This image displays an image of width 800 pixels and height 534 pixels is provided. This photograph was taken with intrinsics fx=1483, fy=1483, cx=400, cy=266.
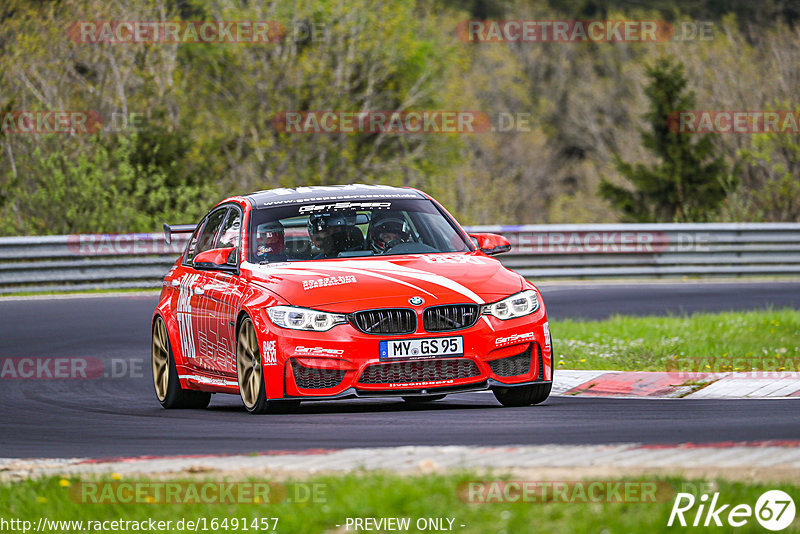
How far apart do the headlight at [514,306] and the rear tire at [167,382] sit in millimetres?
2913

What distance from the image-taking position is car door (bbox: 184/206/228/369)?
36.0 feet

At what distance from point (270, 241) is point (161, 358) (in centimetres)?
185

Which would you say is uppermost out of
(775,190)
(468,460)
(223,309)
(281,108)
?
(468,460)

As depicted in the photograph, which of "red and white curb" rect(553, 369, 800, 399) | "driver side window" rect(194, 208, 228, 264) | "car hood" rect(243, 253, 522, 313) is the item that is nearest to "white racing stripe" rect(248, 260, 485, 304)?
"car hood" rect(243, 253, 522, 313)

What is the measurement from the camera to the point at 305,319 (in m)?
9.62

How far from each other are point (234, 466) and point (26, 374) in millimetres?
7846

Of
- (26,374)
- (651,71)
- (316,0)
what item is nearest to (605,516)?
(26,374)

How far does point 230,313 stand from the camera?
1041cm

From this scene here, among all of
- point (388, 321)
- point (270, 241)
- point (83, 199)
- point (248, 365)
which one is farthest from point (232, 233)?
point (83, 199)

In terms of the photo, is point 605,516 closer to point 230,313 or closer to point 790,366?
point 230,313

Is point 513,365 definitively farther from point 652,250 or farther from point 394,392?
point 652,250

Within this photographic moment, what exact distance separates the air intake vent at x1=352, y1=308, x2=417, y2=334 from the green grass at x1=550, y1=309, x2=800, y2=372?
4027 millimetres

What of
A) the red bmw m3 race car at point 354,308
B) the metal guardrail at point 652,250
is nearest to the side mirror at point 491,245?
the red bmw m3 race car at point 354,308

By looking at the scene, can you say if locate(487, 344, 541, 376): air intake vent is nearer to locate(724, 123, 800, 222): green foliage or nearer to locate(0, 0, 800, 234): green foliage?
locate(0, 0, 800, 234): green foliage
